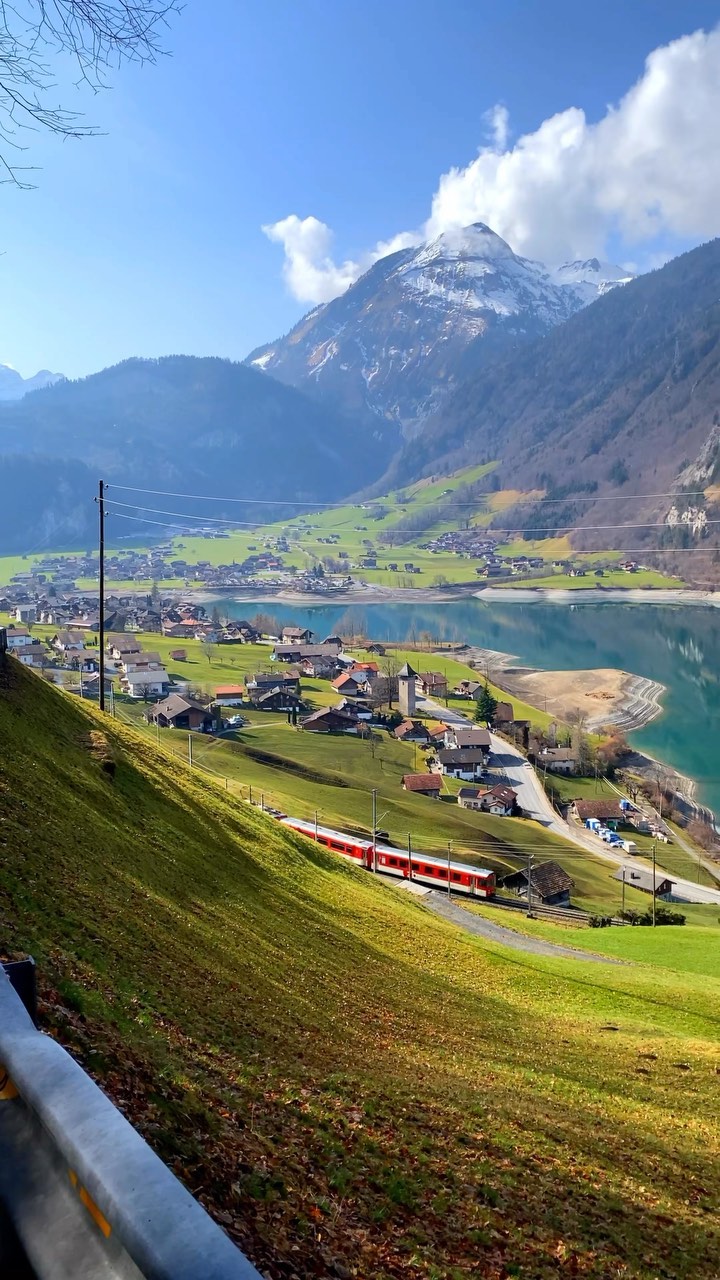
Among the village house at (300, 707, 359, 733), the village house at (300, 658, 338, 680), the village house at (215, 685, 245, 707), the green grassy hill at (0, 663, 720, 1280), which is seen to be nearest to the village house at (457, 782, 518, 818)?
the village house at (300, 707, 359, 733)

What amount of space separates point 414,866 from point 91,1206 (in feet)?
131

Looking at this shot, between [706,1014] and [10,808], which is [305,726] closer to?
[706,1014]

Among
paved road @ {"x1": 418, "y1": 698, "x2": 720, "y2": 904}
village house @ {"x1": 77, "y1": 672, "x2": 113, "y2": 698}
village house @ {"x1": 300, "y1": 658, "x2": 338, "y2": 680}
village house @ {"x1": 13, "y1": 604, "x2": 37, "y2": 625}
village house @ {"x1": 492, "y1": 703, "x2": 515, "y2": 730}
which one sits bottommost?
Answer: paved road @ {"x1": 418, "y1": 698, "x2": 720, "y2": 904}

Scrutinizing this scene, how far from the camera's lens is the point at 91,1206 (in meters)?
2.10

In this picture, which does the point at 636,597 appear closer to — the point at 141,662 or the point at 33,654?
the point at 141,662

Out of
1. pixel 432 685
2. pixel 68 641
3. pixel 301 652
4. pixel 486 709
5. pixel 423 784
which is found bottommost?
pixel 423 784

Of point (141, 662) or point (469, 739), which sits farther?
point (141, 662)

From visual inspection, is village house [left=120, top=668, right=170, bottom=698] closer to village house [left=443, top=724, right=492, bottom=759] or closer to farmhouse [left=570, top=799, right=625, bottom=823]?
village house [left=443, top=724, right=492, bottom=759]

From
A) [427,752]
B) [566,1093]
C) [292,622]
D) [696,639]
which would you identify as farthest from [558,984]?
[292,622]

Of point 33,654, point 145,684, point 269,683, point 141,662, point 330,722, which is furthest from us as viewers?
point 141,662

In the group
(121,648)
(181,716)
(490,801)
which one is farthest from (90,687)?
(490,801)

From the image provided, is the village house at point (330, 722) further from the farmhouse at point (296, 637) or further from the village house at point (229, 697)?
the farmhouse at point (296, 637)

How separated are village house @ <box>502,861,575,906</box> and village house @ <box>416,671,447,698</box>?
61231 mm

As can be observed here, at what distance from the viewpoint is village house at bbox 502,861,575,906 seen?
43.1 m
